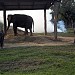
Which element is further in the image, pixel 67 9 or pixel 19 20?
pixel 67 9

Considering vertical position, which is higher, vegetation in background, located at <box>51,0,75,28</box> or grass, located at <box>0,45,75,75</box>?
vegetation in background, located at <box>51,0,75,28</box>

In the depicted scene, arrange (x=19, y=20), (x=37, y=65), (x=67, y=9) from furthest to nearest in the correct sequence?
(x=67, y=9)
(x=19, y=20)
(x=37, y=65)

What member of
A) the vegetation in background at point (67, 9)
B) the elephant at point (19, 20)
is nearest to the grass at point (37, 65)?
the elephant at point (19, 20)

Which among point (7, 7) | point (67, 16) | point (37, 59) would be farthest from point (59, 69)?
point (67, 16)

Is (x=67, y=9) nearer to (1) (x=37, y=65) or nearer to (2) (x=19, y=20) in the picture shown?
(2) (x=19, y=20)

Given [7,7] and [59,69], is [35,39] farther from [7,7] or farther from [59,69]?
[59,69]

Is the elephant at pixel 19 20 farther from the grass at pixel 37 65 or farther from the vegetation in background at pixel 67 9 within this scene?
the vegetation in background at pixel 67 9

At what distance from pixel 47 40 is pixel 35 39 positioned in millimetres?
1025

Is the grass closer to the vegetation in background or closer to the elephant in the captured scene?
the elephant

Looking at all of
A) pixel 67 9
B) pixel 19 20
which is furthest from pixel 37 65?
pixel 67 9

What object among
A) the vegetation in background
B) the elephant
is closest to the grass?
the elephant

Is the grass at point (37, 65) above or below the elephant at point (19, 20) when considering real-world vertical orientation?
below

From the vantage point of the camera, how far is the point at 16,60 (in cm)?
1446

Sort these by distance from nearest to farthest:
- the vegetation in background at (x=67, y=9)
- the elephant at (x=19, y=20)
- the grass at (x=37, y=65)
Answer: the grass at (x=37, y=65) < the elephant at (x=19, y=20) < the vegetation in background at (x=67, y=9)
